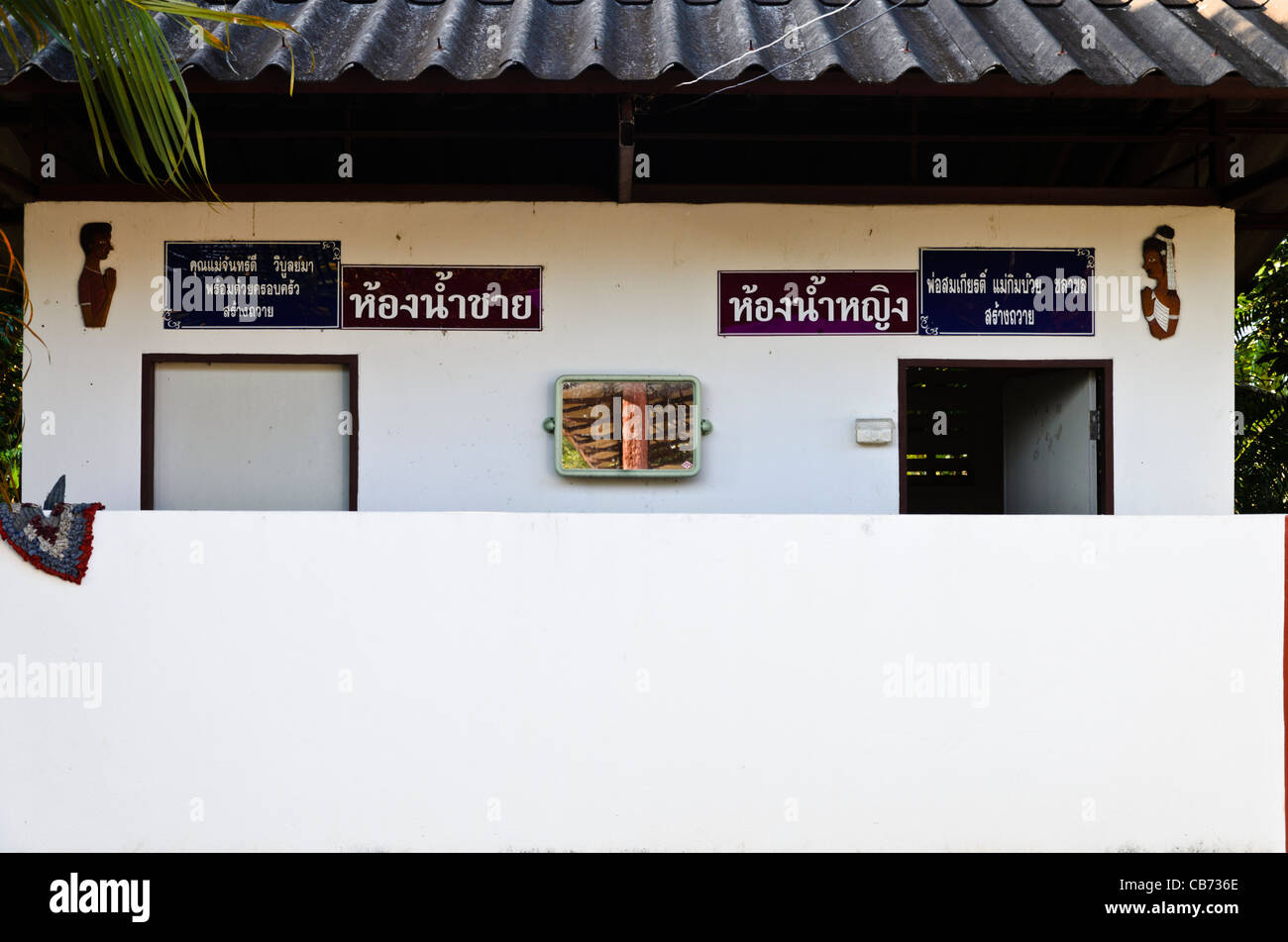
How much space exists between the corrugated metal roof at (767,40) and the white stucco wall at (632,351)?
1.16 m

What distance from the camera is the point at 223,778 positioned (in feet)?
13.3

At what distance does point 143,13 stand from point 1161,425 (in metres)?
5.57

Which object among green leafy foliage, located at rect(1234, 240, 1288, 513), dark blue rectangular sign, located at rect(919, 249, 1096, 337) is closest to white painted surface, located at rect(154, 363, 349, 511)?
dark blue rectangular sign, located at rect(919, 249, 1096, 337)

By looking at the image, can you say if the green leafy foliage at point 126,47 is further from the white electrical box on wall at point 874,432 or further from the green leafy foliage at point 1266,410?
the green leafy foliage at point 1266,410

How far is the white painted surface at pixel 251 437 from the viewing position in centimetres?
597

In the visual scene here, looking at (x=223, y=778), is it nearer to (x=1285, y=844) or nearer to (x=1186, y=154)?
(x=1285, y=844)

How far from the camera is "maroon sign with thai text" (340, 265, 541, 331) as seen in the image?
5.93m

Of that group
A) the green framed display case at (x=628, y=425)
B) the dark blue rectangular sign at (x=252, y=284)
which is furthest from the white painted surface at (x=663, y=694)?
the dark blue rectangular sign at (x=252, y=284)

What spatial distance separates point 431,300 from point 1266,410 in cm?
877

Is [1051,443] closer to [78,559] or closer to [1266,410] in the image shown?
[1266,410]

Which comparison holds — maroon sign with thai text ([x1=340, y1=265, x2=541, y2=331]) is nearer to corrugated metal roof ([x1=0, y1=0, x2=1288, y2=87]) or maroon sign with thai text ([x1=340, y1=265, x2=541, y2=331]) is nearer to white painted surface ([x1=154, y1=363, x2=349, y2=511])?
white painted surface ([x1=154, y1=363, x2=349, y2=511])

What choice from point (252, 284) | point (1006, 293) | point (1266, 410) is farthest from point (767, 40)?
point (1266, 410)

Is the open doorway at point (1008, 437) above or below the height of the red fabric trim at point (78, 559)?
above
